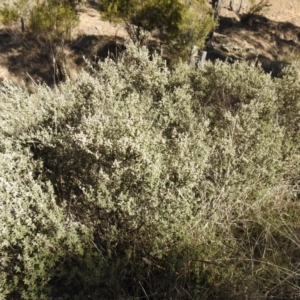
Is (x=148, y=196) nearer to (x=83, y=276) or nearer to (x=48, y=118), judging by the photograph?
(x=83, y=276)

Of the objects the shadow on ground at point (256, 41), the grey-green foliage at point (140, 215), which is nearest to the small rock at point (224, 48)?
the shadow on ground at point (256, 41)

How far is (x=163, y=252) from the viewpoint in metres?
2.76

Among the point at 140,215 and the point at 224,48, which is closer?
the point at 140,215

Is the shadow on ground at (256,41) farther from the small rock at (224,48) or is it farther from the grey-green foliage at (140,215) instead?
the grey-green foliage at (140,215)

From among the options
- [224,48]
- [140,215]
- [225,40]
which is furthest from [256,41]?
[140,215]

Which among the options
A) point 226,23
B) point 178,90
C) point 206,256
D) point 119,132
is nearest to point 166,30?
point 226,23

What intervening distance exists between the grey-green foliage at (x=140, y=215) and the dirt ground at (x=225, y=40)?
959 centimetres

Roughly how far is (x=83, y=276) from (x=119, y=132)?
150 centimetres

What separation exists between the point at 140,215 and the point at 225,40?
15.8 m

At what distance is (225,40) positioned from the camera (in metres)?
16.2

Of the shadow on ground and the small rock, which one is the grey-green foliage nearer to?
the shadow on ground

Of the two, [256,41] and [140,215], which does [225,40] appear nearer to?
[256,41]

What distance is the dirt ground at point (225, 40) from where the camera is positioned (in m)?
13.4

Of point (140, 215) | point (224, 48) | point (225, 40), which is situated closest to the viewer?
point (140, 215)
